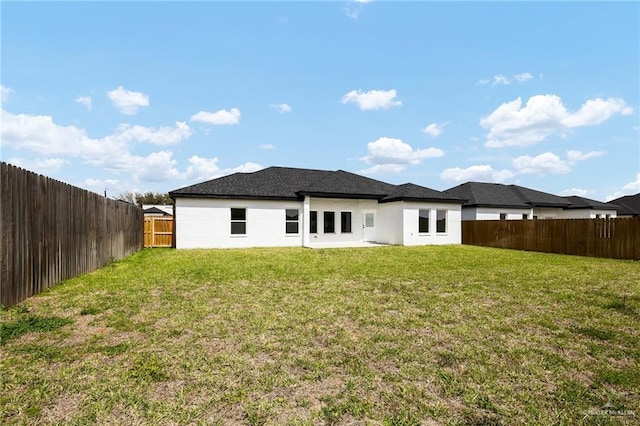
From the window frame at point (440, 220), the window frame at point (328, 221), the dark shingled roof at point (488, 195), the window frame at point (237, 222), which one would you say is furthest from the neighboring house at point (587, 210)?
the window frame at point (237, 222)

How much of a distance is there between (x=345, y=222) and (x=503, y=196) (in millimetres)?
15795

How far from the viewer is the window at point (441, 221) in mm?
21594

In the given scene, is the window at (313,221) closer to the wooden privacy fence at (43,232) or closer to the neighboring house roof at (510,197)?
the wooden privacy fence at (43,232)

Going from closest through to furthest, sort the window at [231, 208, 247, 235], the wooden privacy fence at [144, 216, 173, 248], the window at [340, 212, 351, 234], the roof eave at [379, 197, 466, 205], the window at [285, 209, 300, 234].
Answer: the window at [231, 208, 247, 235] → the wooden privacy fence at [144, 216, 173, 248] → the window at [285, 209, 300, 234] → the roof eave at [379, 197, 466, 205] → the window at [340, 212, 351, 234]

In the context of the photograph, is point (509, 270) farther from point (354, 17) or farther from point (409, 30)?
point (354, 17)

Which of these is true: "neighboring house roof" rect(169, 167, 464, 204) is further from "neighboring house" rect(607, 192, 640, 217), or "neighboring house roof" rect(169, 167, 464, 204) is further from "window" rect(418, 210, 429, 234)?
"neighboring house" rect(607, 192, 640, 217)

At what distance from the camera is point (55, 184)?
7.60 m

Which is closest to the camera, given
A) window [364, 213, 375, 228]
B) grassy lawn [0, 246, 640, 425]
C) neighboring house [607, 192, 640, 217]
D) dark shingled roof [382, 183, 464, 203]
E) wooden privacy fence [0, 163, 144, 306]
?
grassy lawn [0, 246, 640, 425]

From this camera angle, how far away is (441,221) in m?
21.7

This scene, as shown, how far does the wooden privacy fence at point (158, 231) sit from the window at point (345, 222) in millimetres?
10640

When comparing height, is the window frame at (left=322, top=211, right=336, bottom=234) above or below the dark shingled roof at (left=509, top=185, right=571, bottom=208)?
below

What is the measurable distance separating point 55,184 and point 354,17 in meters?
11.6

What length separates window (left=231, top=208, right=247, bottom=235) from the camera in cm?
1847

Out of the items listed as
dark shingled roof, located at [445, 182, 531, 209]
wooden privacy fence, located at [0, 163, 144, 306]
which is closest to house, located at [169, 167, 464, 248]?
dark shingled roof, located at [445, 182, 531, 209]
